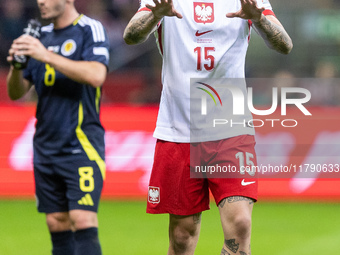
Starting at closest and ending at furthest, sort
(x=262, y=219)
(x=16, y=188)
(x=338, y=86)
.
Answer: (x=262, y=219) → (x=16, y=188) → (x=338, y=86)

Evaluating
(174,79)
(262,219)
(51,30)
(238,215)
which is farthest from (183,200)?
(262,219)

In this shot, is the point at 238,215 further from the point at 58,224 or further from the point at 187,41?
the point at 58,224

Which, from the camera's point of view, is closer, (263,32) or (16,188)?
(263,32)

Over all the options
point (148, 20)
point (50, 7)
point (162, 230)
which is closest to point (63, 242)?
point (50, 7)

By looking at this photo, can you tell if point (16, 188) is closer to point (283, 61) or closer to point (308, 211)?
point (308, 211)

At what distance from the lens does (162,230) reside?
23.9 feet

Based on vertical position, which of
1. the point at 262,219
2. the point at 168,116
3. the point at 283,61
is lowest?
the point at 262,219

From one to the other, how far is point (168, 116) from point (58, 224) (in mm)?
1110

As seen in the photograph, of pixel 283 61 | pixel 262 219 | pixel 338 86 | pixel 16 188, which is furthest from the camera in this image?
pixel 283 61

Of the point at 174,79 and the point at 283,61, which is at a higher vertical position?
the point at 283,61

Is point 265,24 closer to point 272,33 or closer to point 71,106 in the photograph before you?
point 272,33

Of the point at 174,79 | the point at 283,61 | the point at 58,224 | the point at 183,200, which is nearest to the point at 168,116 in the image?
the point at 174,79

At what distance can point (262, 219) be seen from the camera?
7785mm

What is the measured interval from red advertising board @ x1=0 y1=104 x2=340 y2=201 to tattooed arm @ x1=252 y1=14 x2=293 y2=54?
475 centimetres
